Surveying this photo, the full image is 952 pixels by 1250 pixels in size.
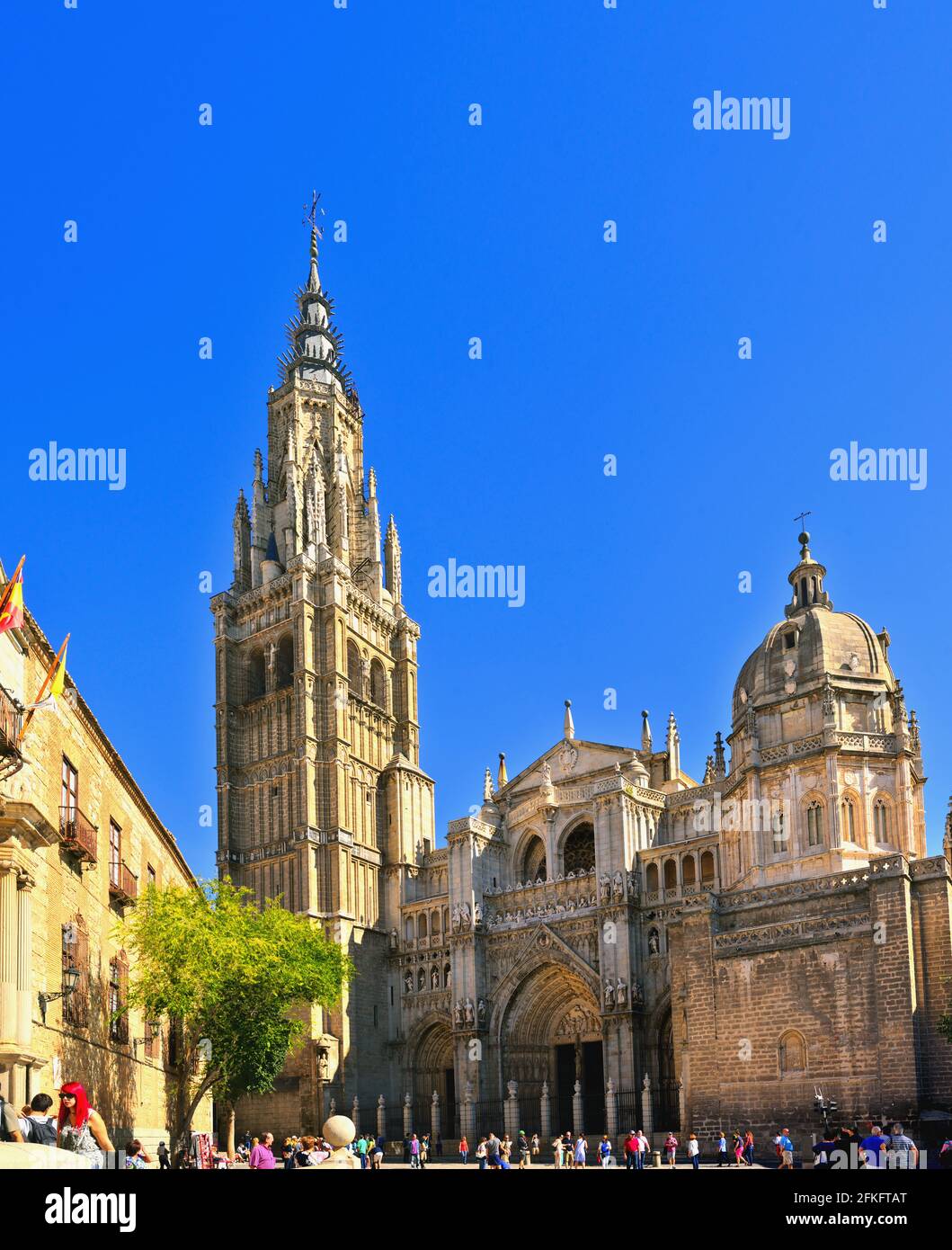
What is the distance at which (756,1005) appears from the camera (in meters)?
35.6

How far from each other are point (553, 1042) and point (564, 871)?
7.20m

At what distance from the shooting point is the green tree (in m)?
31.1

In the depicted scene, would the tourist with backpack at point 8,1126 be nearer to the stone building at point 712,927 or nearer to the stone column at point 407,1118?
the stone building at point 712,927

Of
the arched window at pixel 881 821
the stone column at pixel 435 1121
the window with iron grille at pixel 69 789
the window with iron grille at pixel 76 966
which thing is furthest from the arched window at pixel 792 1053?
the stone column at pixel 435 1121

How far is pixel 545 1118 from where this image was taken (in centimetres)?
4866

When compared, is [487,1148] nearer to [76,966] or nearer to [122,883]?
[122,883]

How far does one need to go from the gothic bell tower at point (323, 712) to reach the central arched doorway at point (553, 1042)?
7.55 m

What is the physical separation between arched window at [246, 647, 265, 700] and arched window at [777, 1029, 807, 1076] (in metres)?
36.4

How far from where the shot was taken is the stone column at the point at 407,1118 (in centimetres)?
5431

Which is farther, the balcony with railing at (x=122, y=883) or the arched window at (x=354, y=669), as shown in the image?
the arched window at (x=354, y=669)

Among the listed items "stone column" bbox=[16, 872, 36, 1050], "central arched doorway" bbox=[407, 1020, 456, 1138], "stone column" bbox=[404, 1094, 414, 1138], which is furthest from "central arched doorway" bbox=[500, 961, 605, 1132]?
"stone column" bbox=[16, 872, 36, 1050]

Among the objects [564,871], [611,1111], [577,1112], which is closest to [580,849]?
[564,871]

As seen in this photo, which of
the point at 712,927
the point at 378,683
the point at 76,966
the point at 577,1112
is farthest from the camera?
the point at 378,683
